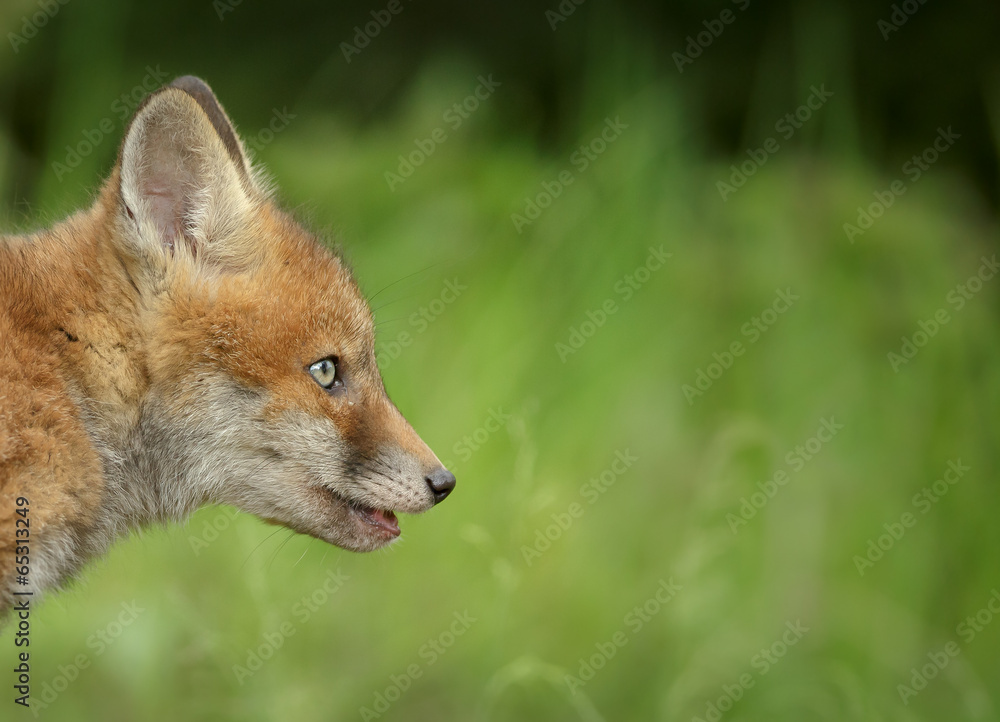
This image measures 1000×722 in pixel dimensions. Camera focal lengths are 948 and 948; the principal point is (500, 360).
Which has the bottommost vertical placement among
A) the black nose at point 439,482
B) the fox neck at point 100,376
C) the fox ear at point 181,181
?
Result: the fox neck at point 100,376

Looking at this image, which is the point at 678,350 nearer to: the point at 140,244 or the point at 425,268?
the point at 425,268

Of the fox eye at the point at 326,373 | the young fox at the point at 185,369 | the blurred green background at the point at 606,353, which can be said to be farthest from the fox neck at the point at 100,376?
the blurred green background at the point at 606,353

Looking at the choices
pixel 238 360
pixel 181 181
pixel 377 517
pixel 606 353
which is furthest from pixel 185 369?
pixel 606 353

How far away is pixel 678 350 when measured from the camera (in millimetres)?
5465

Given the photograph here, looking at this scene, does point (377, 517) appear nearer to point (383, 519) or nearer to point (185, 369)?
point (383, 519)

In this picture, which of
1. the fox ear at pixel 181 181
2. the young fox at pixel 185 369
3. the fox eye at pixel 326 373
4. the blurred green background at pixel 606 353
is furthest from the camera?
the blurred green background at pixel 606 353

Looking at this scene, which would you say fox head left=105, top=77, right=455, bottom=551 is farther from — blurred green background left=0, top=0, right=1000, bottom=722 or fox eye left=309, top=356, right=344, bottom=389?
blurred green background left=0, top=0, right=1000, bottom=722

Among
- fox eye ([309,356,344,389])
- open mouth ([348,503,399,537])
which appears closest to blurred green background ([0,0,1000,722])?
open mouth ([348,503,399,537])

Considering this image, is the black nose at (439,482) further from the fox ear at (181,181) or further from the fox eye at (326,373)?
the fox ear at (181,181)

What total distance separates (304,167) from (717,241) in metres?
2.72

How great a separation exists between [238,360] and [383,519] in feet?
2.17

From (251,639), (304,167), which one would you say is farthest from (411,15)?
(251,639)

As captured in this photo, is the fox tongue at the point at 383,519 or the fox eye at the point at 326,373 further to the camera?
the fox tongue at the point at 383,519

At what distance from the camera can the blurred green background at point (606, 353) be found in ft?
12.7
